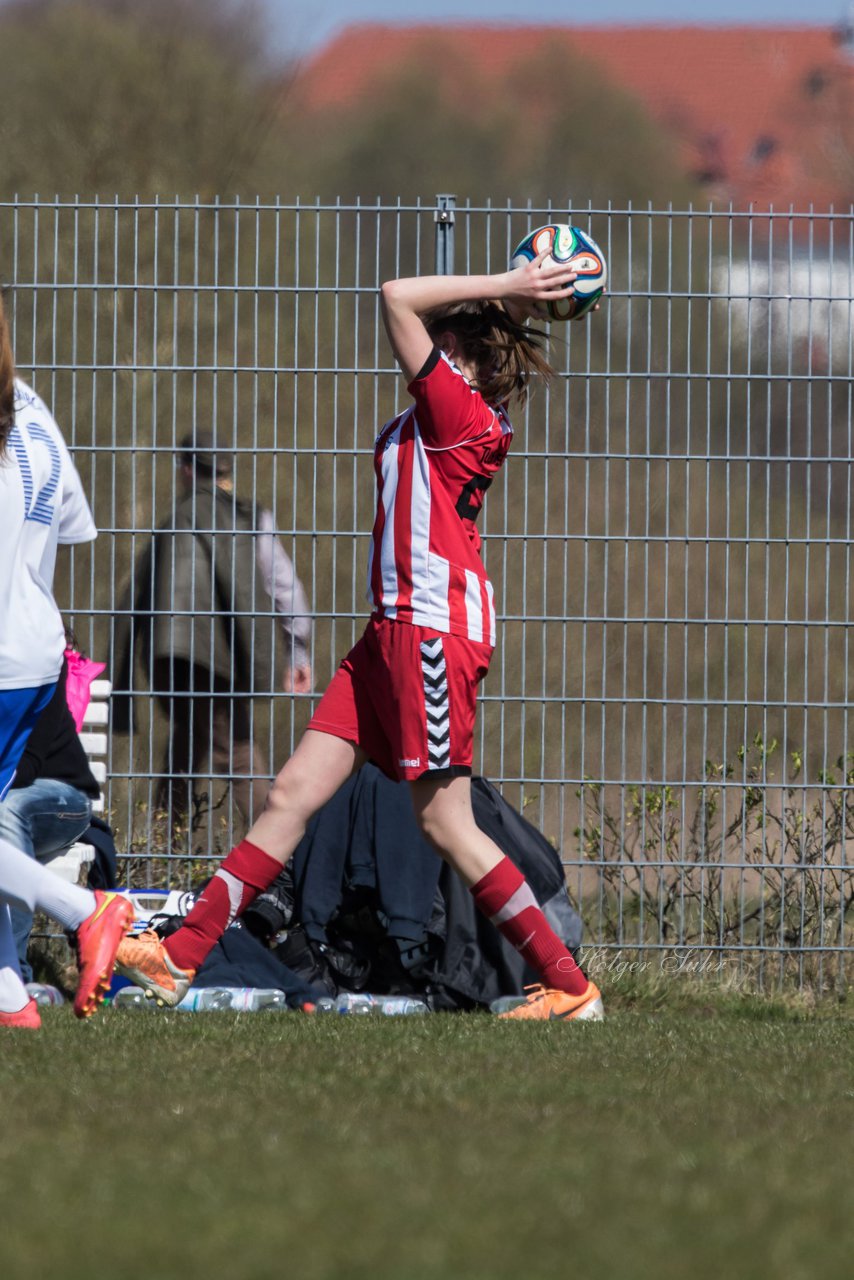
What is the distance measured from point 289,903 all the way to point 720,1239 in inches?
134

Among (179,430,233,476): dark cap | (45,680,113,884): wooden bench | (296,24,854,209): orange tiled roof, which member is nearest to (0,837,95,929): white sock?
(45,680,113,884): wooden bench

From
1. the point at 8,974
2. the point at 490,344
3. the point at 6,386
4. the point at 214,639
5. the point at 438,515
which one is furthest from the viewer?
the point at 214,639

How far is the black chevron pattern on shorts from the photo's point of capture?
4.61m

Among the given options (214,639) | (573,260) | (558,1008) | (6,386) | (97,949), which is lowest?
(558,1008)

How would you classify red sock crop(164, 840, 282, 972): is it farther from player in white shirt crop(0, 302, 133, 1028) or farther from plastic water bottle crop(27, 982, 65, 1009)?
plastic water bottle crop(27, 982, 65, 1009)

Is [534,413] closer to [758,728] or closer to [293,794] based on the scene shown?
[758,728]

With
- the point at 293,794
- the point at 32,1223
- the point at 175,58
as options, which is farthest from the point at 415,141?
the point at 32,1223

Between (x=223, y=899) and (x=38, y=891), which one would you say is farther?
(x=223, y=899)

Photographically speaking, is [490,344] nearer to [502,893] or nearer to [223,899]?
[502,893]

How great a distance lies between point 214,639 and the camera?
20.6 ft

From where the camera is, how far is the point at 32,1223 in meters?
2.46

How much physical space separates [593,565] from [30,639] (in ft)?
9.08

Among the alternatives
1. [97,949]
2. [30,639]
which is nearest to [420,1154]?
[97,949]

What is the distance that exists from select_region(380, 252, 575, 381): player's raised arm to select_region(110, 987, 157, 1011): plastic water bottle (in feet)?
6.63
